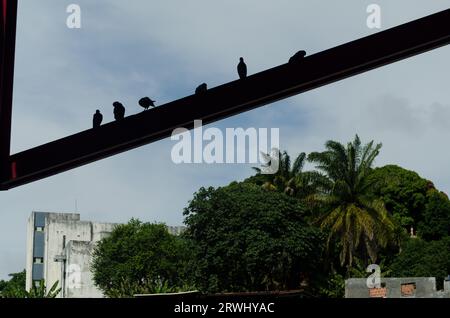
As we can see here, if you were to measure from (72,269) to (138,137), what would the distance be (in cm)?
5170

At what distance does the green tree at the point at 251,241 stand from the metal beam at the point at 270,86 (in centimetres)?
4048

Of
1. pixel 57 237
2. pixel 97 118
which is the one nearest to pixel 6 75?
pixel 97 118

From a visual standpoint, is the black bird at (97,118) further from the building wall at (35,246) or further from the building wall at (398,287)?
the building wall at (35,246)

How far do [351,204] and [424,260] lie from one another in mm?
4715

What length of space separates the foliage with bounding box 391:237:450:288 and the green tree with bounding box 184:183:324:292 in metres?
4.51

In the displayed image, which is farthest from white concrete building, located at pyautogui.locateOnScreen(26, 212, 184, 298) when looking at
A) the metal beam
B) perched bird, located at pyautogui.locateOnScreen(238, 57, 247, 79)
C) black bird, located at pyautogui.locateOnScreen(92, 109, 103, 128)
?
the metal beam

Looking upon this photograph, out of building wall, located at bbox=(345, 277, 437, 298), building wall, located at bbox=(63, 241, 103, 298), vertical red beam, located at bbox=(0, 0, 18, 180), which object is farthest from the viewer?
building wall, located at bbox=(63, 241, 103, 298)

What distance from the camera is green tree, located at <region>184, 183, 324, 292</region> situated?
149 ft

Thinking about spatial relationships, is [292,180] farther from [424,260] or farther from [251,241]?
[424,260]

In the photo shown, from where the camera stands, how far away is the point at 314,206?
4781 cm

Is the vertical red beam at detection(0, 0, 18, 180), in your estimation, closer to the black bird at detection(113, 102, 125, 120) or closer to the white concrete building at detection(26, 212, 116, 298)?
the black bird at detection(113, 102, 125, 120)

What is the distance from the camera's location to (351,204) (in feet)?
146

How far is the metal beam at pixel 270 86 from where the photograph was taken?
450 centimetres
